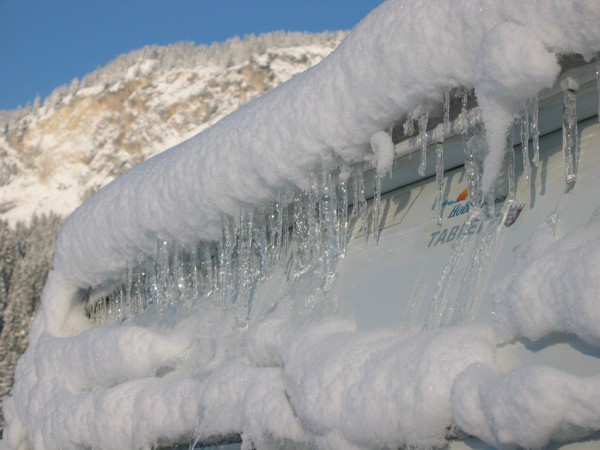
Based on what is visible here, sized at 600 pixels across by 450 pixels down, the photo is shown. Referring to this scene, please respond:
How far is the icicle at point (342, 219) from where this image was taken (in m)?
2.82

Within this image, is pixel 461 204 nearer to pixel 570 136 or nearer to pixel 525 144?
pixel 525 144

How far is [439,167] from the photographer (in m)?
2.52

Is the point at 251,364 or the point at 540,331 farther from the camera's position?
the point at 251,364

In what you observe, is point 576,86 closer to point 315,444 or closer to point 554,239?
point 554,239

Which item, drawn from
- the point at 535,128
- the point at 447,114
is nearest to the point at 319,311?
the point at 447,114

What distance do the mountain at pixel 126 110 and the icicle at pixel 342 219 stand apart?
8971 cm

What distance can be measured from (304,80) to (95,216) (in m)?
1.44

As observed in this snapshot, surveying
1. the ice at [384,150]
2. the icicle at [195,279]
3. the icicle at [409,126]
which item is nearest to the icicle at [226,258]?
the icicle at [195,279]

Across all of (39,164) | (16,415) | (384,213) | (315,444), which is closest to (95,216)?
(16,415)

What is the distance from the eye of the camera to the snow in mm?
1793

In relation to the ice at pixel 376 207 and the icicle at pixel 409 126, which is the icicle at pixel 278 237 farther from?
the icicle at pixel 409 126

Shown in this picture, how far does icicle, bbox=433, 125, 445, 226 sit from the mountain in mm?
90073

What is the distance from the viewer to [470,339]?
1969 mm

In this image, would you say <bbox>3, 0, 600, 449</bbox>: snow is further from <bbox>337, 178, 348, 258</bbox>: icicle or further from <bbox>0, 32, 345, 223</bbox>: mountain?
<bbox>0, 32, 345, 223</bbox>: mountain
